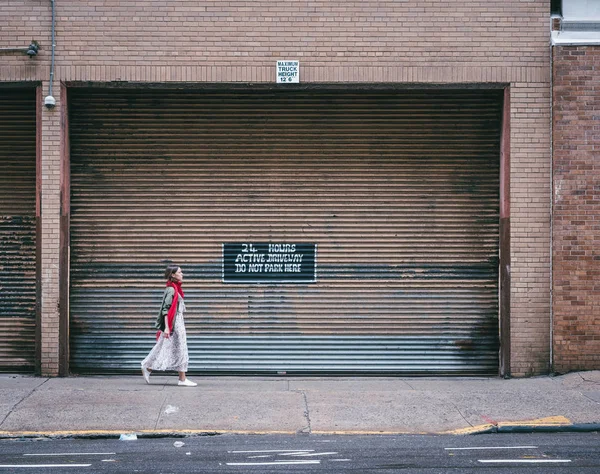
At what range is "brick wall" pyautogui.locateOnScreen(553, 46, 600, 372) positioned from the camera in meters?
10.2

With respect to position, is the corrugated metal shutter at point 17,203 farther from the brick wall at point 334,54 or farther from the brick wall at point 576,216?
the brick wall at point 576,216

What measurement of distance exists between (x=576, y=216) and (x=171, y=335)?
6069 millimetres

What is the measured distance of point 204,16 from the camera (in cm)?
1030

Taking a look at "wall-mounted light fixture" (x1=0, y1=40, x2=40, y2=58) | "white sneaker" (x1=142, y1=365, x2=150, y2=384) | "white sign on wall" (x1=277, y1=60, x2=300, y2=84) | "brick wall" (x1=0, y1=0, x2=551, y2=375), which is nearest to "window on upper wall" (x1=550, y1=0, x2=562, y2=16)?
"brick wall" (x1=0, y1=0, x2=551, y2=375)

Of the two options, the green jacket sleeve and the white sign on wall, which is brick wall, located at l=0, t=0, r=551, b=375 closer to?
the white sign on wall

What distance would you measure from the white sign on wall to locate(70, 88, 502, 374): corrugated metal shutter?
1.45 ft

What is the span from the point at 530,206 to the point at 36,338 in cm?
753

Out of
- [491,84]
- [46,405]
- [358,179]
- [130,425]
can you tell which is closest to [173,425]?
[130,425]

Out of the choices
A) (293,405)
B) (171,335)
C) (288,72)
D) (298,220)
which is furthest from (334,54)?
(293,405)

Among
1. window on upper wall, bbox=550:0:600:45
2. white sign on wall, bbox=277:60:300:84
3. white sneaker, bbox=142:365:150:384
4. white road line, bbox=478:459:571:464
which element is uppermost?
window on upper wall, bbox=550:0:600:45

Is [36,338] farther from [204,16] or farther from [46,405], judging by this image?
[204,16]

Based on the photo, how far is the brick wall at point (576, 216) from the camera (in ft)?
33.4

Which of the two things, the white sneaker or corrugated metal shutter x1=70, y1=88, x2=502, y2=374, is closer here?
the white sneaker

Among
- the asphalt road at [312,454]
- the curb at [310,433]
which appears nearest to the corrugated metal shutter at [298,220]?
the curb at [310,433]
